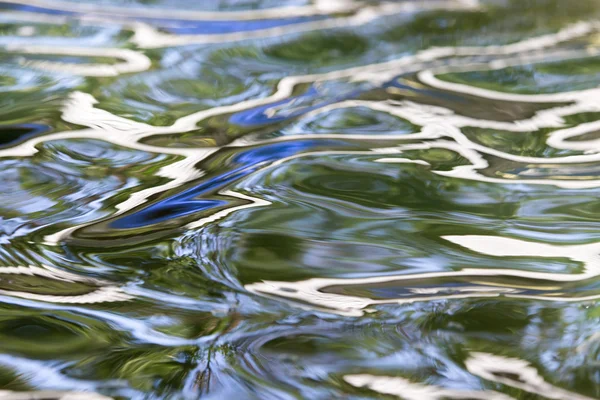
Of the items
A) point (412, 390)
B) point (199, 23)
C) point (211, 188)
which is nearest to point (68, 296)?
point (211, 188)

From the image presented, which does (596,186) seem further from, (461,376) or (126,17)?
(126,17)

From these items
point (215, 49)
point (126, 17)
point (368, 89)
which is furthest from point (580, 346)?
point (126, 17)

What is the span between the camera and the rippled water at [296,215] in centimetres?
67

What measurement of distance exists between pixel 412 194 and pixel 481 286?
0.71 feet

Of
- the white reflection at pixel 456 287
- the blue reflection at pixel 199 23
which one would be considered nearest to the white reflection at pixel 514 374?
the white reflection at pixel 456 287

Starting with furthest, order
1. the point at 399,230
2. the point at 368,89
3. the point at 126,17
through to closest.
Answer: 1. the point at 126,17
2. the point at 368,89
3. the point at 399,230

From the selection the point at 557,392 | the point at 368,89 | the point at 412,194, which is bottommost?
the point at 557,392

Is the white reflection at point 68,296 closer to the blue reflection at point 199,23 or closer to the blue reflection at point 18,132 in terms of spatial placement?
the blue reflection at point 18,132

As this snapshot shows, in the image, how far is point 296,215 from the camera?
91 centimetres

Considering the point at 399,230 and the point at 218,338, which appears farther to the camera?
the point at 399,230

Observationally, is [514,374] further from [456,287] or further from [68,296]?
[68,296]

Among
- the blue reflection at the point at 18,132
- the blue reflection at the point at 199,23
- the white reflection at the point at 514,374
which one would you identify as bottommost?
the white reflection at the point at 514,374

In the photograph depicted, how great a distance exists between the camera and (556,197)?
95 cm

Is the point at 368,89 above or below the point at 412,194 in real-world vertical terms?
above
